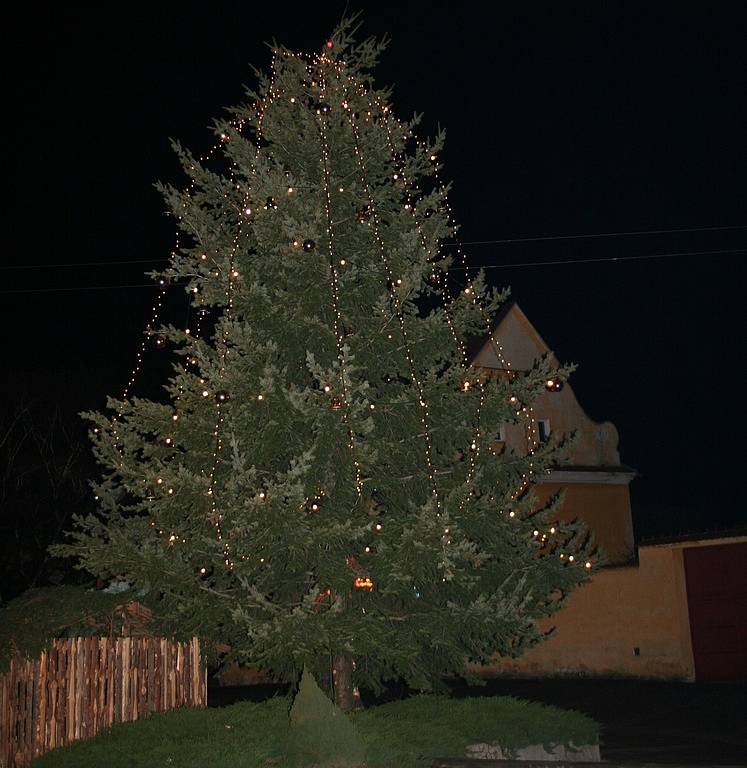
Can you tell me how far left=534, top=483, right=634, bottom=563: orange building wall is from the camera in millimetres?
28156

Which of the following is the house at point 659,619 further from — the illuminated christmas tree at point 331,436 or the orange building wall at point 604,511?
the illuminated christmas tree at point 331,436

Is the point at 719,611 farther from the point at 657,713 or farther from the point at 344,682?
the point at 344,682

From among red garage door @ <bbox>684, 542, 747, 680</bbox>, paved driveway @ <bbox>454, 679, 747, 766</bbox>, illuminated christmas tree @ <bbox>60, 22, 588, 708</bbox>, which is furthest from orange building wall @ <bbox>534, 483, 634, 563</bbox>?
illuminated christmas tree @ <bbox>60, 22, 588, 708</bbox>

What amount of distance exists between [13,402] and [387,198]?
18620 millimetres

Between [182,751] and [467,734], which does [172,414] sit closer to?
[182,751]

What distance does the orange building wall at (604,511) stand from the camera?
92.4 ft

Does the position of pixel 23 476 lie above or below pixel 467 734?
above

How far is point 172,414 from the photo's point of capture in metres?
12.3

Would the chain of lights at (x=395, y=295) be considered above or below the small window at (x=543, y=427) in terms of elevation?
below

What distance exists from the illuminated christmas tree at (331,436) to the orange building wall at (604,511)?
15.2 meters

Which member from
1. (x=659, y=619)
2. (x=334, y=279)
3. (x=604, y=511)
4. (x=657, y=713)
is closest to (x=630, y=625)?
(x=659, y=619)

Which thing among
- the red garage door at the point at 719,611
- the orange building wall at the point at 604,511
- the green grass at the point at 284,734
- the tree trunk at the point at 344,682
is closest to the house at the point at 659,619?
the red garage door at the point at 719,611

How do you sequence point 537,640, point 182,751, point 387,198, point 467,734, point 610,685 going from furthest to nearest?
point 610,685 < point 387,198 < point 537,640 < point 467,734 < point 182,751

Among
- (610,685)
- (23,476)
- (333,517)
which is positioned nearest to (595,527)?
(610,685)
